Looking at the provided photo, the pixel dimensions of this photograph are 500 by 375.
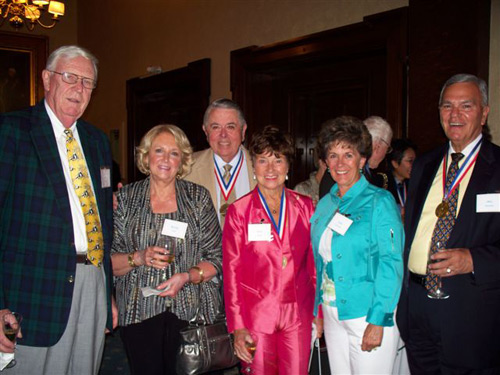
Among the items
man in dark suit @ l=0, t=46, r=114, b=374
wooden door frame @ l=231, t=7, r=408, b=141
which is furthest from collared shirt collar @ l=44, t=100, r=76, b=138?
wooden door frame @ l=231, t=7, r=408, b=141

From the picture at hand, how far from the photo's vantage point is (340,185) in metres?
2.29

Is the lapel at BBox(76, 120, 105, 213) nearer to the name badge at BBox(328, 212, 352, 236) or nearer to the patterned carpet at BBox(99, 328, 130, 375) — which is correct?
the name badge at BBox(328, 212, 352, 236)

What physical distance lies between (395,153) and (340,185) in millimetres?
1824

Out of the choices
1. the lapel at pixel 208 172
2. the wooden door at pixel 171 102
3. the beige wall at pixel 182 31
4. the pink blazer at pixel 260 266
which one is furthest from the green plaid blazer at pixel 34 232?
the wooden door at pixel 171 102

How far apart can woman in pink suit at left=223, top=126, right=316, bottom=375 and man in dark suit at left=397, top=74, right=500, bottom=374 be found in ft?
1.70

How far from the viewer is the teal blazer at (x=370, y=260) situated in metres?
2.05

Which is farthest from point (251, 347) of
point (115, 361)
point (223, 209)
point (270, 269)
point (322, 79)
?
point (322, 79)

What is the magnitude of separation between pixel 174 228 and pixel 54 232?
22.9 inches

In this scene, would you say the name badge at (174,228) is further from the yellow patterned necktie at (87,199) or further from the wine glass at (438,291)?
the wine glass at (438,291)

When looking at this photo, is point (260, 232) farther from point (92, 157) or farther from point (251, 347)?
point (92, 157)

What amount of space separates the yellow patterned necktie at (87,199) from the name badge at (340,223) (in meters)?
1.13

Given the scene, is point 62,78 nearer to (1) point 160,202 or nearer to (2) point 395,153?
(1) point 160,202

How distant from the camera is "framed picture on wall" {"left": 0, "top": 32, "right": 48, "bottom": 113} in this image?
9.25 metres

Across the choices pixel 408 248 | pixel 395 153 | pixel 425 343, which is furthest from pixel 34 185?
pixel 395 153
